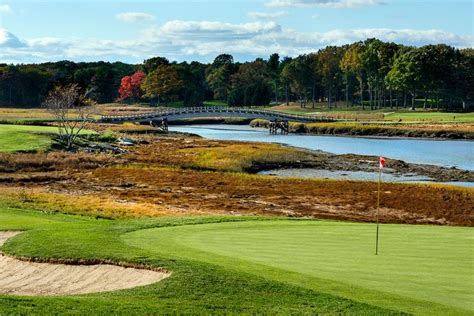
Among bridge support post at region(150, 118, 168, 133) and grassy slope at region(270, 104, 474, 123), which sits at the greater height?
grassy slope at region(270, 104, 474, 123)

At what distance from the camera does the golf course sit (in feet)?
45.1

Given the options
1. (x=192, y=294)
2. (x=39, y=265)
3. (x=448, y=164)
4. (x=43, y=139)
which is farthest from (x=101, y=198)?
(x=448, y=164)

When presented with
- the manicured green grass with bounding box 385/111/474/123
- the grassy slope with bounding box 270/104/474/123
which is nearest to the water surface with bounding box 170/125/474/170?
the manicured green grass with bounding box 385/111/474/123

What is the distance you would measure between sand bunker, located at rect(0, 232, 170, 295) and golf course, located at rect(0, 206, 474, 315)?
0.33 metres

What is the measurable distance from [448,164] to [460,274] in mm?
57025

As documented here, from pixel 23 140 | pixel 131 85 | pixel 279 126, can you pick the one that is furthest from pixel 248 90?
pixel 23 140

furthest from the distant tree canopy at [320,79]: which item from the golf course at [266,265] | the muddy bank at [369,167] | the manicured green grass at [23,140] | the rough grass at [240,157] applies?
the golf course at [266,265]

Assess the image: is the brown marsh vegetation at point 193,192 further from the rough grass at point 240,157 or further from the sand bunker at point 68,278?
the sand bunker at point 68,278

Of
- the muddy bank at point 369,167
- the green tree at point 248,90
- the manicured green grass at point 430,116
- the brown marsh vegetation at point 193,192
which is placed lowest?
the muddy bank at point 369,167

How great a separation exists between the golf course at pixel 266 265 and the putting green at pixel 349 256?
0.08 feet

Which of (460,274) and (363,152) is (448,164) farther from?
(460,274)

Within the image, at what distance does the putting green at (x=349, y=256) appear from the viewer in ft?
48.1

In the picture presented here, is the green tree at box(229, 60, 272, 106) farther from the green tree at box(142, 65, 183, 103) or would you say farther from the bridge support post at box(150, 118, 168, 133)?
the bridge support post at box(150, 118, 168, 133)

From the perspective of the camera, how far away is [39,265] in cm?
1838
